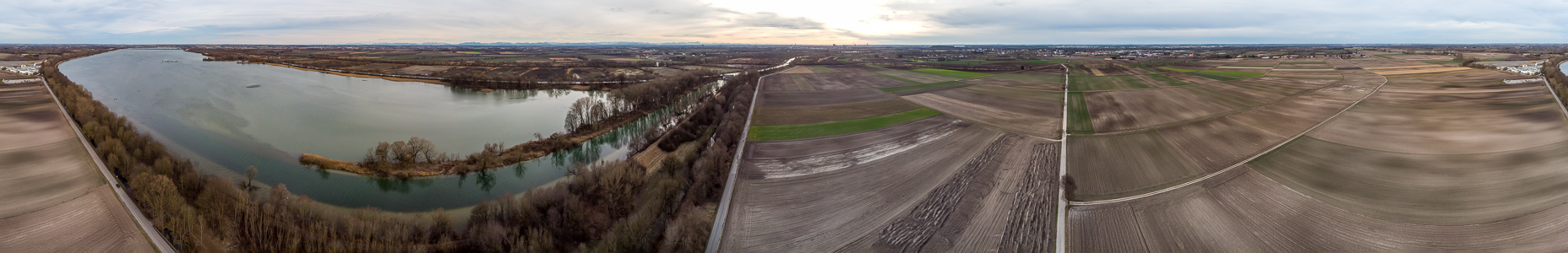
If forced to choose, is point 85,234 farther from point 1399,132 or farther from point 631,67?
point 631,67

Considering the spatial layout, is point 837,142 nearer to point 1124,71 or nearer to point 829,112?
point 829,112

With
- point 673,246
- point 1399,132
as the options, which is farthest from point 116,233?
point 1399,132

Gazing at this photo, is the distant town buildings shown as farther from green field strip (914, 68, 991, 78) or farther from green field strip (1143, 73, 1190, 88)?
green field strip (1143, 73, 1190, 88)

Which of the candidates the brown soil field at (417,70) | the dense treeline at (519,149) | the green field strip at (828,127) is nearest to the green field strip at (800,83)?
the dense treeline at (519,149)

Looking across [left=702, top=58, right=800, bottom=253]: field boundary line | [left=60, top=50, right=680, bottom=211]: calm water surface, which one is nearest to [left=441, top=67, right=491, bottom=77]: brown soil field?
[left=60, top=50, right=680, bottom=211]: calm water surface

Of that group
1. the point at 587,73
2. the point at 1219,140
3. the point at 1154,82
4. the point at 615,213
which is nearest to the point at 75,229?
the point at 615,213
